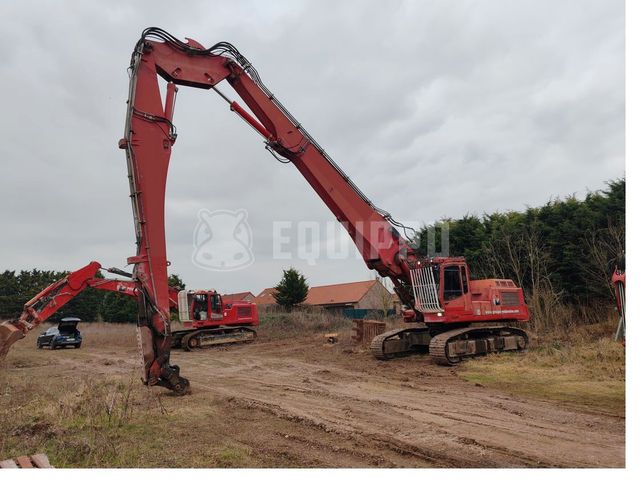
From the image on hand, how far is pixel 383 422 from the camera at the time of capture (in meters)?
6.73

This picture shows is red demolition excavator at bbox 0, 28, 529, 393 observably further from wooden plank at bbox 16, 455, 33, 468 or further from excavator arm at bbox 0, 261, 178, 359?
wooden plank at bbox 16, 455, 33, 468

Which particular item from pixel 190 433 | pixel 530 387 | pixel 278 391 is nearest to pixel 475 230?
pixel 530 387

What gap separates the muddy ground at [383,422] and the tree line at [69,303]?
36.2 m

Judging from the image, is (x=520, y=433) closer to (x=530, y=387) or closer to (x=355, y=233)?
(x=530, y=387)

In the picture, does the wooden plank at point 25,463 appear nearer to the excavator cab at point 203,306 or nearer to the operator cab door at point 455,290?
the operator cab door at point 455,290

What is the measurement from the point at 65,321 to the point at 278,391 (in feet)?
57.5

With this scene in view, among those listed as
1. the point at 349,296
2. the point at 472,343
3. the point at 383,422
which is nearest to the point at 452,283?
the point at 472,343

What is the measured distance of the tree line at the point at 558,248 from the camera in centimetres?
1878

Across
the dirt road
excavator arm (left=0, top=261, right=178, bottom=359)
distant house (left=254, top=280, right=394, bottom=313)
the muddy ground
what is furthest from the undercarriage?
distant house (left=254, top=280, right=394, bottom=313)

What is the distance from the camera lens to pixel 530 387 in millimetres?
9547

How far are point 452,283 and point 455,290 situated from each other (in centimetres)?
21

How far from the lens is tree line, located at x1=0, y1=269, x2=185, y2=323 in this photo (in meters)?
45.1

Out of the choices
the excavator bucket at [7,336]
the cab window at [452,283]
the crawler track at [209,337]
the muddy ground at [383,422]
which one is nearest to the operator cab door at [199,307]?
the crawler track at [209,337]

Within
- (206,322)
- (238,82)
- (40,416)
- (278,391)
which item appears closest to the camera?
(40,416)
